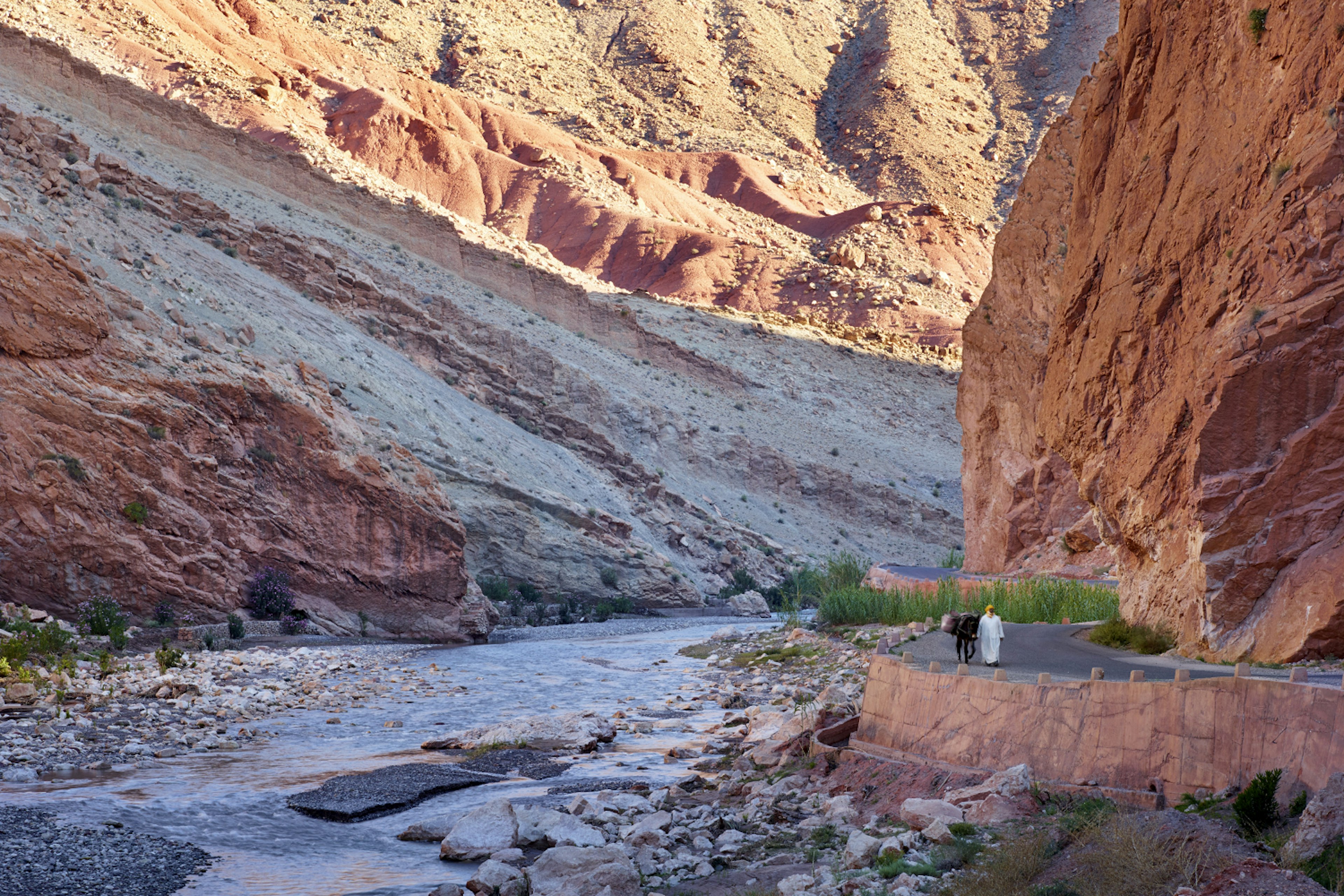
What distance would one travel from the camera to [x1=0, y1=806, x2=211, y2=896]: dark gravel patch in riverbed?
7.71 m

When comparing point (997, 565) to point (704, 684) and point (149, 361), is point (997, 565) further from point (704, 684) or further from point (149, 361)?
point (149, 361)

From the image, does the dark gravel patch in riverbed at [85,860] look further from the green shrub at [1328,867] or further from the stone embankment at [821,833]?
the green shrub at [1328,867]

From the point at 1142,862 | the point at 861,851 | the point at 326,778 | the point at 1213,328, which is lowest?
the point at 326,778

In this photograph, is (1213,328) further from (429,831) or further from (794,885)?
(429,831)

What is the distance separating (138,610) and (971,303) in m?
66.8

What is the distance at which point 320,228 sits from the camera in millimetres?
46312

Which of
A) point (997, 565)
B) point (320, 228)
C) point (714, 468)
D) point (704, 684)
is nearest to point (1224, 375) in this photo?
point (704, 684)

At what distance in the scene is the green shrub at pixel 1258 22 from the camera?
10336 millimetres

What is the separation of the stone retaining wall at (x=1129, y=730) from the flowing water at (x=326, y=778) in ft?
11.2

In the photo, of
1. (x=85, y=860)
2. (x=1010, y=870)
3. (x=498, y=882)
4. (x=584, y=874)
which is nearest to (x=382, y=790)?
(x=85, y=860)

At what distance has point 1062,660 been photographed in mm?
10906

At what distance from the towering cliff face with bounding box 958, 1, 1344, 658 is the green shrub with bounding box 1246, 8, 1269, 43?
0.14 ft

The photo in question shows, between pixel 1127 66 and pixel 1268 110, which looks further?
Answer: pixel 1127 66

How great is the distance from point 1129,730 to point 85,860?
759 centimetres
